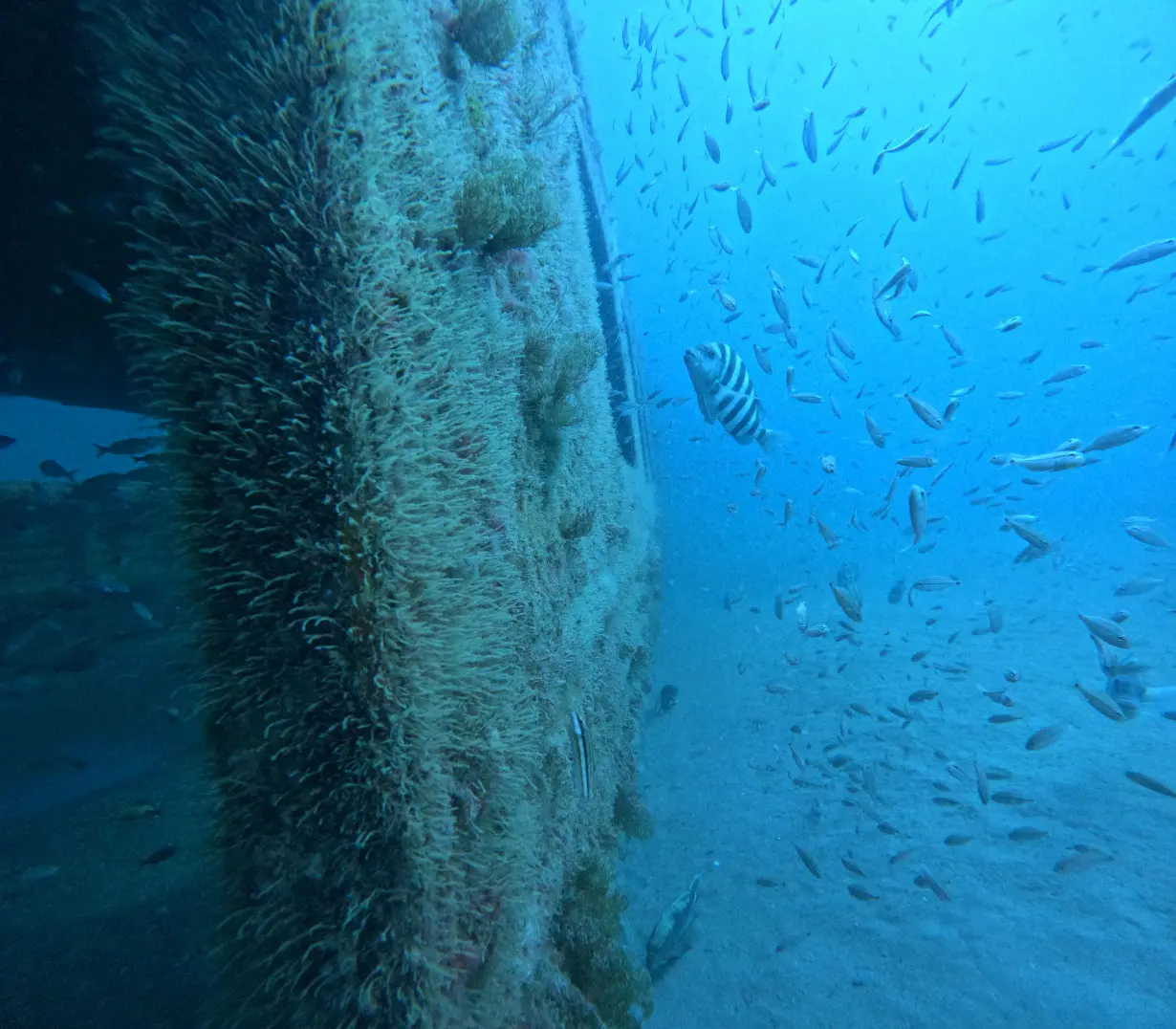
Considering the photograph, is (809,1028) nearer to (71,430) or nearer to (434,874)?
(434,874)

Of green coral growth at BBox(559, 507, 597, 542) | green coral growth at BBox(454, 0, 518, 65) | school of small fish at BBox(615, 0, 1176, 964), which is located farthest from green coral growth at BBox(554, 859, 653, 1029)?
green coral growth at BBox(454, 0, 518, 65)

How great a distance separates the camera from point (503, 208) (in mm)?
2822

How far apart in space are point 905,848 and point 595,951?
222 inches

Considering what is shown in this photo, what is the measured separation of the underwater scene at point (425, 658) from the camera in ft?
6.47

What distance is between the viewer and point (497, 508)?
110 inches

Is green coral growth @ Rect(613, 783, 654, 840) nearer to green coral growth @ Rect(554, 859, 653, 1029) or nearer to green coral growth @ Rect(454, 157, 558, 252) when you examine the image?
green coral growth @ Rect(554, 859, 653, 1029)

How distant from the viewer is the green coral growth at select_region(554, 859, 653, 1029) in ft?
10.7

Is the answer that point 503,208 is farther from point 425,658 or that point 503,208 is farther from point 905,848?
point 905,848

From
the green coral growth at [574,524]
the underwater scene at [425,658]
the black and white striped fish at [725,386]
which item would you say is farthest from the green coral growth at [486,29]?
the black and white striped fish at [725,386]

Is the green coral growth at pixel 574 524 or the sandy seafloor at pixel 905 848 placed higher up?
the green coral growth at pixel 574 524

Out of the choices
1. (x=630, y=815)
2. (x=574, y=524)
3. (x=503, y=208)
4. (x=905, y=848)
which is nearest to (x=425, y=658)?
(x=574, y=524)

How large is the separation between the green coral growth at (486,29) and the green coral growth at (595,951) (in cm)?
495

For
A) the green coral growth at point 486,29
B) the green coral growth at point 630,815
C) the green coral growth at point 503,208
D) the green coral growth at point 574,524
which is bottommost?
the green coral growth at point 630,815

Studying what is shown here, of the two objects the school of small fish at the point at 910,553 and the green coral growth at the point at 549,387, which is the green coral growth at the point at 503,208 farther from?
the school of small fish at the point at 910,553
